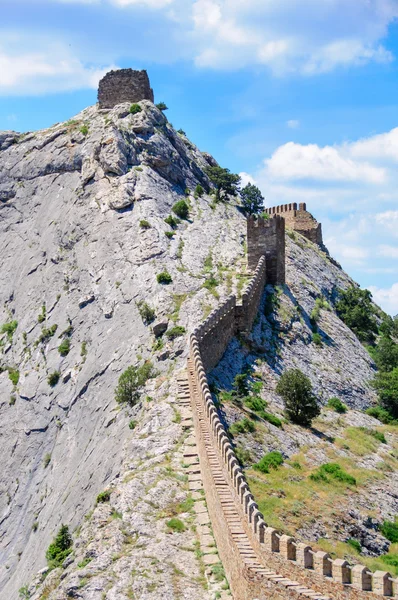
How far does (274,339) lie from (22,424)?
1848 centimetres

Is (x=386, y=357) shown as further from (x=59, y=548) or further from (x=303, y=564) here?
(x=303, y=564)

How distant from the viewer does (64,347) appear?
189ft

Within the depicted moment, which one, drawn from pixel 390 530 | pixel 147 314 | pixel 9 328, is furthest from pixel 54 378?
pixel 390 530

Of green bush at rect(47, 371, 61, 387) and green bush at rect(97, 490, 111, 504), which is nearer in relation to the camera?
green bush at rect(97, 490, 111, 504)

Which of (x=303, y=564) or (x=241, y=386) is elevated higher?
(x=241, y=386)

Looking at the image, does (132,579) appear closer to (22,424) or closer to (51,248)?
(22,424)

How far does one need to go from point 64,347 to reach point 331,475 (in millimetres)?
24697

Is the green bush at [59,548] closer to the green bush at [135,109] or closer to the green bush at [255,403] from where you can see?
the green bush at [255,403]

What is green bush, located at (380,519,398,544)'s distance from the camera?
3500cm

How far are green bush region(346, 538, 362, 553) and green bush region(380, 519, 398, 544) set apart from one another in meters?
1.96

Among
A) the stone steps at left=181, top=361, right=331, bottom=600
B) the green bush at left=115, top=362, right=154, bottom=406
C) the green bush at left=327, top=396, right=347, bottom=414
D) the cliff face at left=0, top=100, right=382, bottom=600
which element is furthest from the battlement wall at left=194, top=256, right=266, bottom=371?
the green bush at left=327, top=396, right=347, bottom=414

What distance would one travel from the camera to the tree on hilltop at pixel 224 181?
259ft

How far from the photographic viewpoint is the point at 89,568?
29484 millimetres

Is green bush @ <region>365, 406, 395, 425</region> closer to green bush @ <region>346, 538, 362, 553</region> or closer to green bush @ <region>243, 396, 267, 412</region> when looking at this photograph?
green bush @ <region>243, 396, 267, 412</region>
